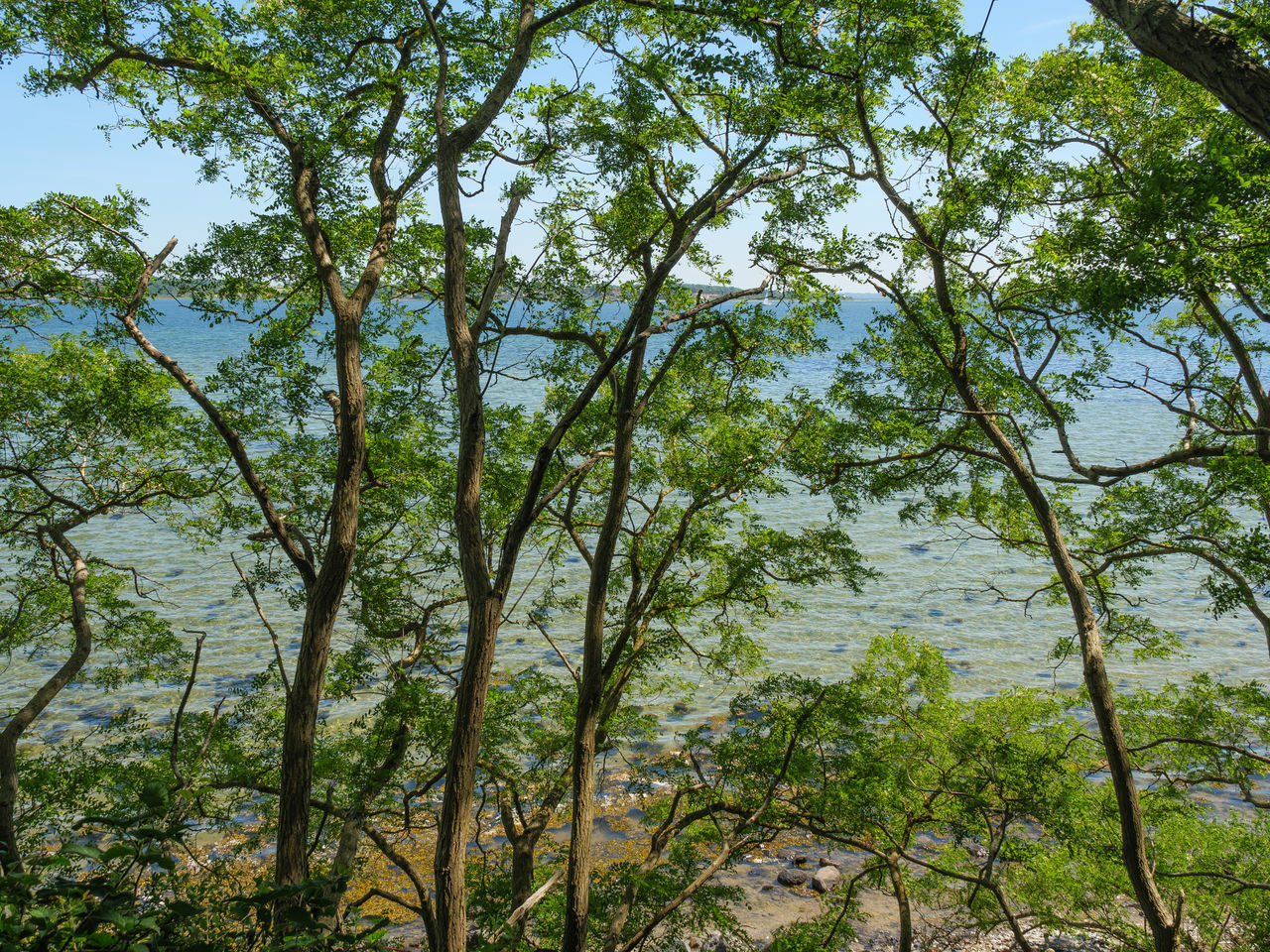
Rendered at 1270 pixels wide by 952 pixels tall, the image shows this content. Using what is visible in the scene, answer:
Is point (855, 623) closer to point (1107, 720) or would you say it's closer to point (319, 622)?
point (1107, 720)

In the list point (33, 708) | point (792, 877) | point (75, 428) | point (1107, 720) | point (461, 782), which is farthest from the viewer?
point (792, 877)

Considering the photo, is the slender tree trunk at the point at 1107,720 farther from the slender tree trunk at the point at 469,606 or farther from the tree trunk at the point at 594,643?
the slender tree trunk at the point at 469,606

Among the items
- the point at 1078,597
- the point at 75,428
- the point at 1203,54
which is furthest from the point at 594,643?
the point at 75,428

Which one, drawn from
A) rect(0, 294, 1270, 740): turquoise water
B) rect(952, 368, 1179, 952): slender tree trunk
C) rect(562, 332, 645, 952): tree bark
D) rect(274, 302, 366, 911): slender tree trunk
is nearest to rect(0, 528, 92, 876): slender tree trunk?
rect(274, 302, 366, 911): slender tree trunk

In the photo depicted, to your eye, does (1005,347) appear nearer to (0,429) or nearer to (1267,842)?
(1267,842)

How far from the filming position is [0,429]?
1067 centimetres

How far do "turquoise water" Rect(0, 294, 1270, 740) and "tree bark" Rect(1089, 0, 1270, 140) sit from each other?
11.5m

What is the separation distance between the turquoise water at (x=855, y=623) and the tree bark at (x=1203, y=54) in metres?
11.5

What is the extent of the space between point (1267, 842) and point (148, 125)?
49.3 ft

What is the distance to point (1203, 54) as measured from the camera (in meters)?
3.76

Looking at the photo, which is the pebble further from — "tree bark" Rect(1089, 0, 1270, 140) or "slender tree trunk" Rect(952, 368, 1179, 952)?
"tree bark" Rect(1089, 0, 1270, 140)

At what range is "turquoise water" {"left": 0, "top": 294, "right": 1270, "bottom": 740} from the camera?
16078 millimetres

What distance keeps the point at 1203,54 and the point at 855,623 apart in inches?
658

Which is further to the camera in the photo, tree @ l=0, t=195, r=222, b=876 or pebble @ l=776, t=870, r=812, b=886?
pebble @ l=776, t=870, r=812, b=886
